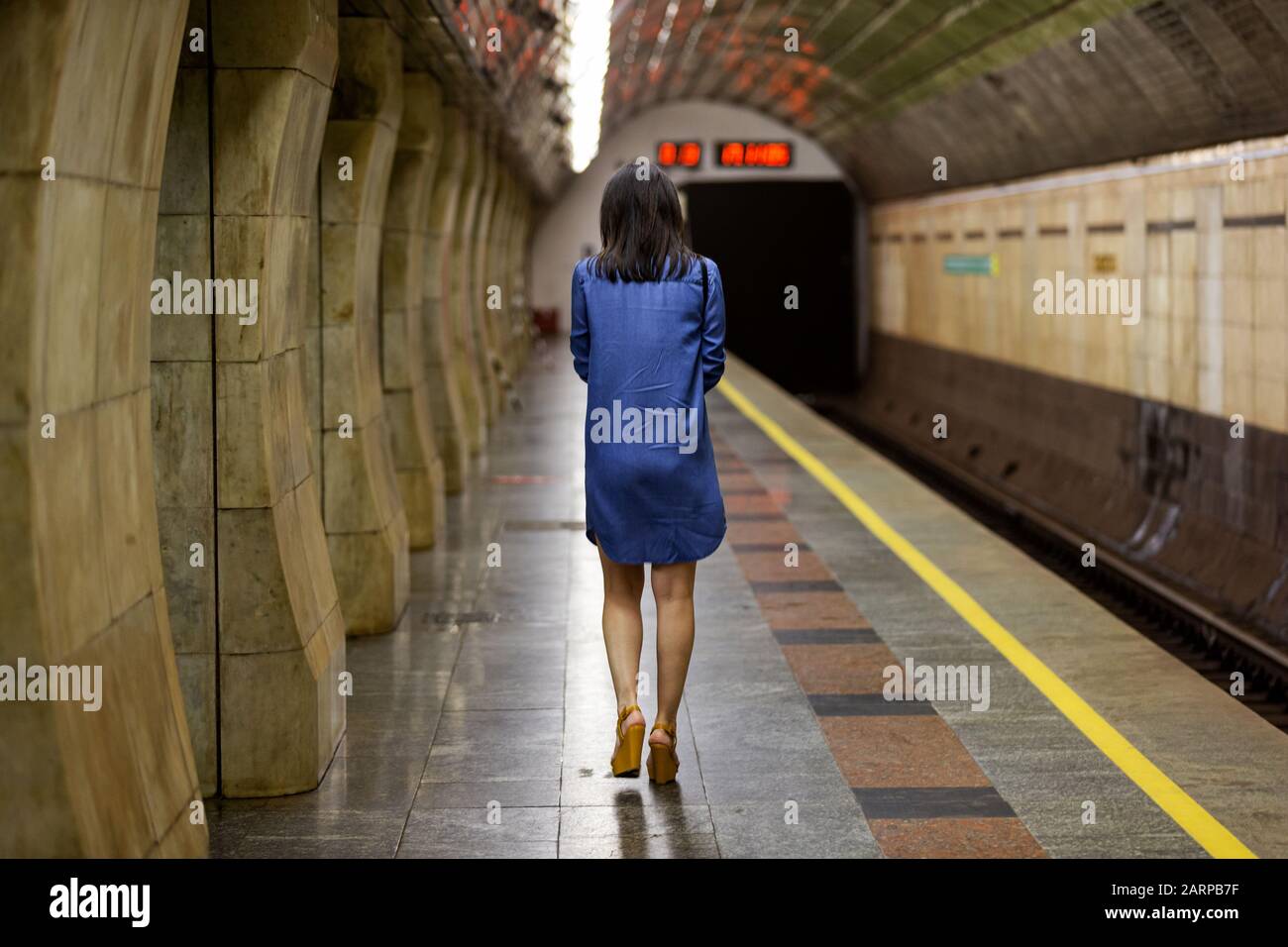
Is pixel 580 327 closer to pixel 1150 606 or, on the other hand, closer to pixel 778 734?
pixel 778 734

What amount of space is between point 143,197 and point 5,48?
0.83 meters

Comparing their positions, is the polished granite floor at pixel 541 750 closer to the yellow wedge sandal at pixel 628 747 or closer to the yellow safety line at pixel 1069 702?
the yellow wedge sandal at pixel 628 747

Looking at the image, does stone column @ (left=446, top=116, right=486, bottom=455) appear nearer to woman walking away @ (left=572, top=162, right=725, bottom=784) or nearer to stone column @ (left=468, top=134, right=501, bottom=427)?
stone column @ (left=468, top=134, right=501, bottom=427)

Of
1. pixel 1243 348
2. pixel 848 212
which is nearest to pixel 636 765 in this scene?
pixel 1243 348

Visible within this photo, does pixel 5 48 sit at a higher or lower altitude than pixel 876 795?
higher

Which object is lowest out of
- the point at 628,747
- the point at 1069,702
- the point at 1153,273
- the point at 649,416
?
the point at 1069,702

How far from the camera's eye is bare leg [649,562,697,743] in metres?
5.81

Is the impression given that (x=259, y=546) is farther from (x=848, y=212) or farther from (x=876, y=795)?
(x=848, y=212)

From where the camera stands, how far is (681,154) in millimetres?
35750

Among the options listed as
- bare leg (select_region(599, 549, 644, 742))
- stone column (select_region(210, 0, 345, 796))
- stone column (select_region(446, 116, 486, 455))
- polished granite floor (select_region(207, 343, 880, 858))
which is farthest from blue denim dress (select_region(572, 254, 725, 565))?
stone column (select_region(446, 116, 486, 455))

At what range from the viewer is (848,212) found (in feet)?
127

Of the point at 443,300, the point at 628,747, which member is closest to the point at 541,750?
the point at 628,747

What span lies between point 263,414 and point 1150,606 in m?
9.11

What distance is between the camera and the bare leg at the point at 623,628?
5809mm
